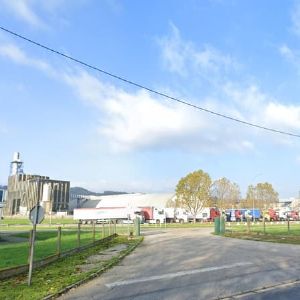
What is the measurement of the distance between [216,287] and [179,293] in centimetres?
124

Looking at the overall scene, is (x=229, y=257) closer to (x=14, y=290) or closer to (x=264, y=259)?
(x=264, y=259)

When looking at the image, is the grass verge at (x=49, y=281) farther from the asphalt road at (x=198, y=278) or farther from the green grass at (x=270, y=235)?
the green grass at (x=270, y=235)

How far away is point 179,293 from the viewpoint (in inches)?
410

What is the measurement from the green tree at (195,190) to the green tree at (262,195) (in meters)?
28.3

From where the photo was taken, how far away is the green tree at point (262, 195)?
105875mm

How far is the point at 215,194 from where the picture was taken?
93125mm

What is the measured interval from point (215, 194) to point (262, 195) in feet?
64.0

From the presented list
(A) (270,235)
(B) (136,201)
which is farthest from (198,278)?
(B) (136,201)

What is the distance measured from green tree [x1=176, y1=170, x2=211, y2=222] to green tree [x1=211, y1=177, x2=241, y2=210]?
1173 centimetres

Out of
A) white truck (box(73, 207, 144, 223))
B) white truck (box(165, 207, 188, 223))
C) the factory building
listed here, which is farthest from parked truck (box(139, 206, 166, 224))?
the factory building

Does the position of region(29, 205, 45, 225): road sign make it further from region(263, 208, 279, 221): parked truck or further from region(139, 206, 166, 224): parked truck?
region(263, 208, 279, 221): parked truck

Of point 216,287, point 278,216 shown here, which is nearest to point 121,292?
point 216,287

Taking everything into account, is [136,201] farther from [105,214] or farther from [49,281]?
[49,281]

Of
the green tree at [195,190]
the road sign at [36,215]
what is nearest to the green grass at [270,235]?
the road sign at [36,215]
